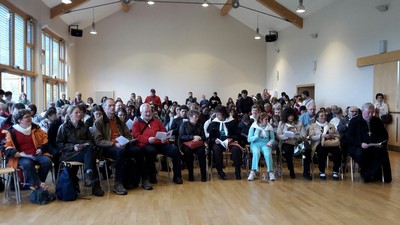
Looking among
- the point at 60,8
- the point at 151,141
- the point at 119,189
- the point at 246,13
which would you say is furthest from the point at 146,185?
the point at 246,13

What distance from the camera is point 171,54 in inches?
615

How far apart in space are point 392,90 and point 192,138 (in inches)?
223

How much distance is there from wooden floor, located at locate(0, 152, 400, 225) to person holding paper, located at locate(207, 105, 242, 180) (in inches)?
18.1

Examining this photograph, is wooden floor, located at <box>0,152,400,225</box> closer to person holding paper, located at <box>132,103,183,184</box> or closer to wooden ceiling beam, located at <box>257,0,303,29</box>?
person holding paper, located at <box>132,103,183,184</box>

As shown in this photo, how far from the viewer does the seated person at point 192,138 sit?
545 cm

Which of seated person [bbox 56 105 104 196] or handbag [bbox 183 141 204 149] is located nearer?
seated person [bbox 56 105 104 196]

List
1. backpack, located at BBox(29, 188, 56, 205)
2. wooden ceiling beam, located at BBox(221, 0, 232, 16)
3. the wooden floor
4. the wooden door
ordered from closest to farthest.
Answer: the wooden floor
backpack, located at BBox(29, 188, 56, 205)
the wooden door
wooden ceiling beam, located at BBox(221, 0, 232, 16)

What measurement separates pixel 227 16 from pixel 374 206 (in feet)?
42.5

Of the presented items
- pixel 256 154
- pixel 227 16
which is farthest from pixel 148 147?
pixel 227 16

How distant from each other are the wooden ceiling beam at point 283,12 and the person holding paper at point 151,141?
8145mm

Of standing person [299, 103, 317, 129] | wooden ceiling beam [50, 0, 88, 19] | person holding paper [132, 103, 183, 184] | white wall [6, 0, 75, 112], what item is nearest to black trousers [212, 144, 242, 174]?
person holding paper [132, 103, 183, 184]

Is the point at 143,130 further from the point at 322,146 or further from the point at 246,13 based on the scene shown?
the point at 246,13

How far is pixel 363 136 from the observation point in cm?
542

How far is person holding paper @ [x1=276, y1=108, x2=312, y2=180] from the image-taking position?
554 centimetres
